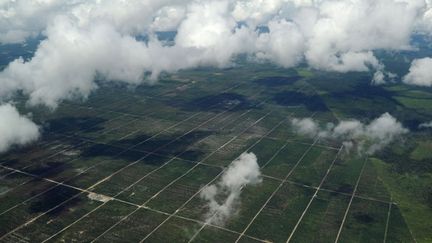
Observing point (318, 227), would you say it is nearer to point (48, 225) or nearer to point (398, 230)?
point (398, 230)

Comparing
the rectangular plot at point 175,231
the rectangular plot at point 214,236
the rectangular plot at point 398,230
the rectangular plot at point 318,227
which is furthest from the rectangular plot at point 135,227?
the rectangular plot at point 398,230

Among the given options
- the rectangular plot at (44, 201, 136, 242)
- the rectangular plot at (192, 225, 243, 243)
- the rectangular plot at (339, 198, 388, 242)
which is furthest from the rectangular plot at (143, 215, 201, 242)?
the rectangular plot at (339, 198, 388, 242)

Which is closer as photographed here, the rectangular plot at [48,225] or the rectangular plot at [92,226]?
the rectangular plot at [92,226]

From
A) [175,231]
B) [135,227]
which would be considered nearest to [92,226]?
[135,227]

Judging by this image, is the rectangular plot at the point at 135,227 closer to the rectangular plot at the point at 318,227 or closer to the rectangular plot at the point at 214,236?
the rectangular plot at the point at 214,236

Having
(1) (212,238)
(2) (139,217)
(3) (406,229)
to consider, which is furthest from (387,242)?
(2) (139,217)

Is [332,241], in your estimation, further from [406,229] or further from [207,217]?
[207,217]
